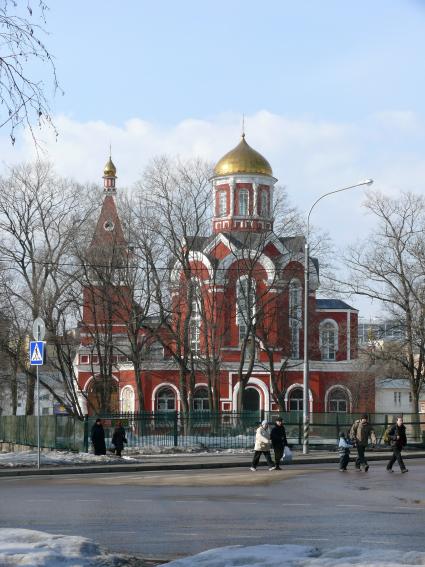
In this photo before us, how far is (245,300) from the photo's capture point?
60062 millimetres

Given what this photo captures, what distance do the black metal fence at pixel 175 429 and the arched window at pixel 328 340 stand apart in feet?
70.7

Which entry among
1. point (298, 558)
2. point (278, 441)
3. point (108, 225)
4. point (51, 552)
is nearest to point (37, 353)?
point (278, 441)

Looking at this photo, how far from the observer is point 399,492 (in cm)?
2178

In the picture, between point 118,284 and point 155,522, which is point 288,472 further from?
point 118,284

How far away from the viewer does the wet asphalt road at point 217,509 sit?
1356cm

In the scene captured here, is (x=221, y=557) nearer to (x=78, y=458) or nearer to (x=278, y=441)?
(x=278, y=441)

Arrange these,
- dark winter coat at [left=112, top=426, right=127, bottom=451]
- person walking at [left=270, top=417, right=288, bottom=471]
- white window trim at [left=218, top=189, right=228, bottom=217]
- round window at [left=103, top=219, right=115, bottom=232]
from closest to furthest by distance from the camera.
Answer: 1. person walking at [left=270, top=417, right=288, bottom=471]
2. dark winter coat at [left=112, top=426, right=127, bottom=451]
3. round window at [left=103, top=219, right=115, bottom=232]
4. white window trim at [left=218, top=189, right=228, bottom=217]

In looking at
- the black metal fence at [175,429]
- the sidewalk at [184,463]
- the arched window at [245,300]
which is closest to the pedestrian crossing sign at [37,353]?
the sidewalk at [184,463]

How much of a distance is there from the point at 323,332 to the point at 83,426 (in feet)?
114

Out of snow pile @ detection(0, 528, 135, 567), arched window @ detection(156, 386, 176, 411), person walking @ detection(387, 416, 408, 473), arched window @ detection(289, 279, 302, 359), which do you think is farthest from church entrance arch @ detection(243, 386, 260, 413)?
snow pile @ detection(0, 528, 135, 567)

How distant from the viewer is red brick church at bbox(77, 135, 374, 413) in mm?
61062

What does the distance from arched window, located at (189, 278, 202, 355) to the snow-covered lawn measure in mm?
45669

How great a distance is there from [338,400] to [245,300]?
52.0ft

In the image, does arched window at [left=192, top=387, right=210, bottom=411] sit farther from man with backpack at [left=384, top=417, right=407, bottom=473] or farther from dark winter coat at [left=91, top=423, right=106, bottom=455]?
man with backpack at [left=384, top=417, right=407, bottom=473]
